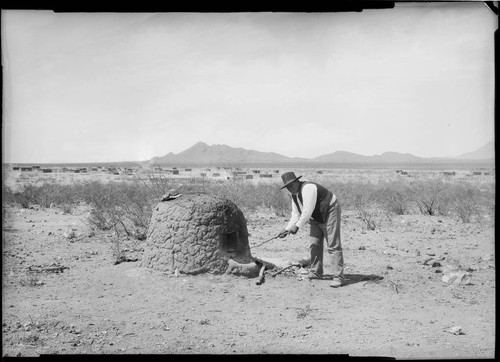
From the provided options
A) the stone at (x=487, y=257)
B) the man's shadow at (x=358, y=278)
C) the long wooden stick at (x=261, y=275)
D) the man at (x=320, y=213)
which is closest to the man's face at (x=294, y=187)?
the man at (x=320, y=213)

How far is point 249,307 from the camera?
557 cm

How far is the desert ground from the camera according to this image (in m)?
4.64

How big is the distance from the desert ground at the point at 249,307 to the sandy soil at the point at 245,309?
1 cm

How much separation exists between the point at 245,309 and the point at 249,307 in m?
0.08

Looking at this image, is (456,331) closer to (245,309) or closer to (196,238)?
(245,309)

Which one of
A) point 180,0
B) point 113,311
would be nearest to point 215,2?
point 180,0

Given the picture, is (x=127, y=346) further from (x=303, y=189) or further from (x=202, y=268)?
(x=303, y=189)

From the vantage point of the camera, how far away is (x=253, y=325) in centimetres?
509

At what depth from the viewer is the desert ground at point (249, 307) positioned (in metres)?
4.64

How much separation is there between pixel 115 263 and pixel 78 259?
3.19ft

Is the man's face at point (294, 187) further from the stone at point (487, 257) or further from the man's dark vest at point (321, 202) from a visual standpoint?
the stone at point (487, 257)

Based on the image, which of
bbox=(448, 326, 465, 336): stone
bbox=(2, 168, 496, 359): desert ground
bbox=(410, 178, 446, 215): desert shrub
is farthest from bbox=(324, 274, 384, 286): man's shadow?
bbox=(410, 178, 446, 215): desert shrub

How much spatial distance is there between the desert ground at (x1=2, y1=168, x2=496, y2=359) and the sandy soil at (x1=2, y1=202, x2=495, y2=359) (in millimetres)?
14

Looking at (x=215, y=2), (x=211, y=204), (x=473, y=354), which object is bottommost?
(x=473, y=354)
